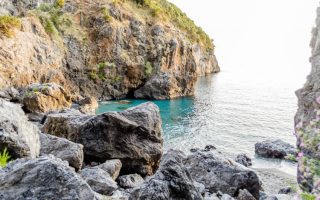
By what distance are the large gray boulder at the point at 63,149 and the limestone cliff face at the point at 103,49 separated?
1772 inches

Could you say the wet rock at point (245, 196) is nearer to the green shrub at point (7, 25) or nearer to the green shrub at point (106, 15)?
the green shrub at point (7, 25)

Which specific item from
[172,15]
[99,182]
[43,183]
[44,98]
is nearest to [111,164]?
[99,182]

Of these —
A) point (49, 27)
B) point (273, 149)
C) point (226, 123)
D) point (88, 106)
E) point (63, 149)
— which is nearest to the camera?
point (63, 149)

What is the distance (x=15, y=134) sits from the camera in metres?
11.0

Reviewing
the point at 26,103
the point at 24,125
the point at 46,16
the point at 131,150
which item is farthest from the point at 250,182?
the point at 46,16

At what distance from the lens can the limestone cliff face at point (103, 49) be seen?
65125mm

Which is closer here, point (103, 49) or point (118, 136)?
point (118, 136)

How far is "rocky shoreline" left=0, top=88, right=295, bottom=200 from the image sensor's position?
6.55 metres

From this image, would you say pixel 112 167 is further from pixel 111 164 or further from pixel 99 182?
pixel 99 182

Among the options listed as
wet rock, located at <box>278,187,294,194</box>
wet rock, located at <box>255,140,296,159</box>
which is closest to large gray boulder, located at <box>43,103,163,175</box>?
wet rock, located at <box>278,187,294,194</box>

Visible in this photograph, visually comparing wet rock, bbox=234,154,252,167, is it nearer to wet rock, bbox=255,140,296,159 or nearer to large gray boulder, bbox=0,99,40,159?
wet rock, bbox=255,140,296,159

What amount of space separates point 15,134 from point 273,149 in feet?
100

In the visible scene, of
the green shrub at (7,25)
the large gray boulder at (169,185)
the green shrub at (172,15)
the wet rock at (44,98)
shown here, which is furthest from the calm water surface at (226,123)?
the green shrub at (172,15)

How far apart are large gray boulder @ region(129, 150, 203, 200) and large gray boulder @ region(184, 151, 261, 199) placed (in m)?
10.6
